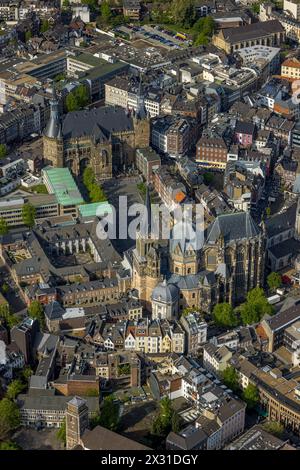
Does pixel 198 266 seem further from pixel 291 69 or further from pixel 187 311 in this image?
pixel 291 69

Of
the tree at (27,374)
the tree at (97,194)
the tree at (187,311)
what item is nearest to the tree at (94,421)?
the tree at (27,374)

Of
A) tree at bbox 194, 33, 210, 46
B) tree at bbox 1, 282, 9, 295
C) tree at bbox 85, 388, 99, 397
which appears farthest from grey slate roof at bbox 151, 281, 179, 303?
tree at bbox 194, 33, 210, 46

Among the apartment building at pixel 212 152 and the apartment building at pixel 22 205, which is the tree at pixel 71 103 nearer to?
the apartment building at pixel 212 152

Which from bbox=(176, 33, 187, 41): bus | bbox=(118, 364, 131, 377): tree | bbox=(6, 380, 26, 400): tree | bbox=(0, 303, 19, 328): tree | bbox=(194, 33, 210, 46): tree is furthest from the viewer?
bbox=(176, 33, 187, 41): bus

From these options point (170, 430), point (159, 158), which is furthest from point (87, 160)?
point (170, 430)

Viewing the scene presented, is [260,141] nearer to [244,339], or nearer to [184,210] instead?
[184,210]

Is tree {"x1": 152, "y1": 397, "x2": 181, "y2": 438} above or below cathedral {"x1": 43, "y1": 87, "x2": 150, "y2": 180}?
below

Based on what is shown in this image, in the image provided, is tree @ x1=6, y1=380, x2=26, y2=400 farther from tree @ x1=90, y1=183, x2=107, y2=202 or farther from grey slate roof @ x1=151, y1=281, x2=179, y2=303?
tree @ x1=90, y1=183, x2=107, y2=202
